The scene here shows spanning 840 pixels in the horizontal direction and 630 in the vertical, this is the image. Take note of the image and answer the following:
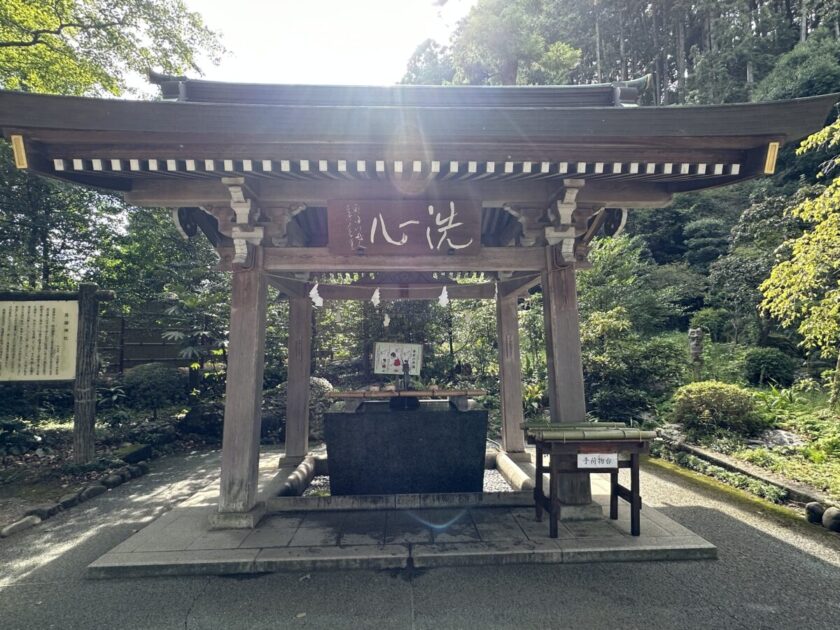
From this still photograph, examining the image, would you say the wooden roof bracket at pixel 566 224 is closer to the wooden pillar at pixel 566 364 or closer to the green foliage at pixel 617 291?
the wooden pillar at pixel 566 364

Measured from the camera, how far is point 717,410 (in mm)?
7570

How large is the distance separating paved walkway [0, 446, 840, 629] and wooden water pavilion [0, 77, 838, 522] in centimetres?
100

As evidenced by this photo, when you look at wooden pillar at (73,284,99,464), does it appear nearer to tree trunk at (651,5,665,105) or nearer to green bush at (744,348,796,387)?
green bush at (744,348,796,387)

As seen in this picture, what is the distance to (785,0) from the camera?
28906 millimetres

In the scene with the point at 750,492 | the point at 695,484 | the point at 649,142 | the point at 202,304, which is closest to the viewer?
the point at 649,142

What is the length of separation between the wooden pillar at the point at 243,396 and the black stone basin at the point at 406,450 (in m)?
0.94

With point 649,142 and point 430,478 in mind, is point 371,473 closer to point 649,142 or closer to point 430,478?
point 430,478

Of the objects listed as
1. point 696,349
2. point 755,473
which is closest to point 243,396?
point 755,473

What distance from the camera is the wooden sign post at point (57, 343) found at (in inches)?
241

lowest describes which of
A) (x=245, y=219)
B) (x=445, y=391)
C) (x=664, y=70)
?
(x=445, y=391)

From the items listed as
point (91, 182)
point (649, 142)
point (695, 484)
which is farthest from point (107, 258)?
point (695, 484)

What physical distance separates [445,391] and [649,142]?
133 inches

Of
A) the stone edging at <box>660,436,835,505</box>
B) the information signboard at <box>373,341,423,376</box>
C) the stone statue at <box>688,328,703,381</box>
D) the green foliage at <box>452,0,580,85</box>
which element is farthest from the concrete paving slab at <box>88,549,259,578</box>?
the green foliage at <box>452,0,580,85</box>

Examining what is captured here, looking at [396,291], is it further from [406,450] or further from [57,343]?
[57,343]
